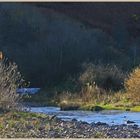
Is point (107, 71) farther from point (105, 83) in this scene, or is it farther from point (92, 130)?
point (92, 130)

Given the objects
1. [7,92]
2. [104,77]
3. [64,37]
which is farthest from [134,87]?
[64,37]

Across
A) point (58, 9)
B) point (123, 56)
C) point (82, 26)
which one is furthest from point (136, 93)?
point (58, 9)

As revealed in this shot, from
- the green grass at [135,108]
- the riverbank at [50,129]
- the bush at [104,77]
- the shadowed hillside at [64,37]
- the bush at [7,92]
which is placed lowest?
the riverbank at [50,129]

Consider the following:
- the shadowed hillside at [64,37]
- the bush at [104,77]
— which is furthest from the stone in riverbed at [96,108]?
the shadowed hillside at [64,37]

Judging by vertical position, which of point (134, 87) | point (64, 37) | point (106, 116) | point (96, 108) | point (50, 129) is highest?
point (64, 37)

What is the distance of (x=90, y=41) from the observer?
45.9 meters

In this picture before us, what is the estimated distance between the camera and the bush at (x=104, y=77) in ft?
108

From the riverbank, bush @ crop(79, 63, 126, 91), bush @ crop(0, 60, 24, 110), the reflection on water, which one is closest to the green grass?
the reflection on water

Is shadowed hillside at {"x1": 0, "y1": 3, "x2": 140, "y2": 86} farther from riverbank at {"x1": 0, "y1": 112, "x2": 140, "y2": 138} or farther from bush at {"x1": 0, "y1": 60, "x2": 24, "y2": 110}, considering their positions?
riverbank at {"x1": 0, "y1": 112, "x2": 140, "y2": 138}

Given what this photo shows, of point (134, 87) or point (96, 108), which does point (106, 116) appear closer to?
point (96, 108)

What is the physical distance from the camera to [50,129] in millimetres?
15469

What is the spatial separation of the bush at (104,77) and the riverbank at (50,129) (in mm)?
14629

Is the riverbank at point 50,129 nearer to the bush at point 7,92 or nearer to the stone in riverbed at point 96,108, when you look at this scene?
the bush at point 7,92

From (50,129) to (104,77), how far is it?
1866 cm
